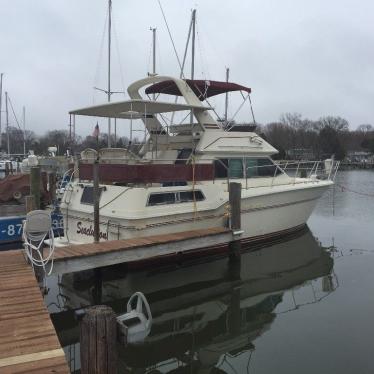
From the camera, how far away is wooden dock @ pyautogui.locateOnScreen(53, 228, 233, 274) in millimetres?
8188

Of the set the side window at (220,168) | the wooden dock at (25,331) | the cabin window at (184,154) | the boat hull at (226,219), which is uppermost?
the cabin window at (184,154)

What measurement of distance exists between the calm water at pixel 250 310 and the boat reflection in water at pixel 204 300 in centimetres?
2

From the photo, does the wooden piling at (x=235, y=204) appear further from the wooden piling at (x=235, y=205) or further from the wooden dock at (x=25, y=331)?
the wooden dock at (x=25, y=331)

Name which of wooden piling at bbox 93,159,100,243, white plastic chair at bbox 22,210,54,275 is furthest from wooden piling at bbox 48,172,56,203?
white plastic chair at bbox 22,210,54,275

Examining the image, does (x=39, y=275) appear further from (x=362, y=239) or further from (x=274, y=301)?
(x=362, y=239)

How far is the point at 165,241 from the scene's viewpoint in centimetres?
932

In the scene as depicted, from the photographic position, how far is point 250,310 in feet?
→ 29.4

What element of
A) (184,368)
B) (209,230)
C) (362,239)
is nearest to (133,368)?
(184,368)

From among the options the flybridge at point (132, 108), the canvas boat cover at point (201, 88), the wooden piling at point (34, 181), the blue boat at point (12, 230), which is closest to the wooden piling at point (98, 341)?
the flybridge at point (132, 108)

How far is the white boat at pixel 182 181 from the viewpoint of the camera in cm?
1041

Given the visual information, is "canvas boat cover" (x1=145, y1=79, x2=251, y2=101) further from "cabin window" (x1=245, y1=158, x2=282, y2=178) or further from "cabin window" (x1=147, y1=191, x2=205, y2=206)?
"cabin window" (x1=147, y1=191, x2=205, y2=206)

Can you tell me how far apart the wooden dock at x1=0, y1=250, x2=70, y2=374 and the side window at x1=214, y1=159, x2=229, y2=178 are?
20.1 ft

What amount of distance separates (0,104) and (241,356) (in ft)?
134

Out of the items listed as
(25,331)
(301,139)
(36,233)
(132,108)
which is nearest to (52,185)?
(132,108)
